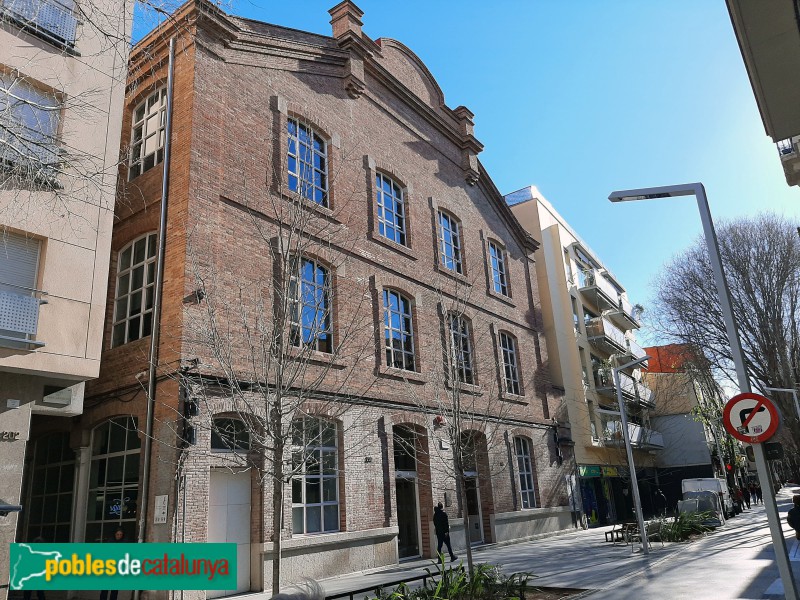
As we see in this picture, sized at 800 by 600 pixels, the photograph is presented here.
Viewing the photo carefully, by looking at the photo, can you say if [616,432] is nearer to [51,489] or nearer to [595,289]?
[595,289]

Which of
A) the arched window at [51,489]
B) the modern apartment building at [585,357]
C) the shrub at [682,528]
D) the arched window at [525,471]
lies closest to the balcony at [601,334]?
the modern apartment building at [585,357]

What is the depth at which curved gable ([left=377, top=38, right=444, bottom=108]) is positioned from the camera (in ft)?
75.5

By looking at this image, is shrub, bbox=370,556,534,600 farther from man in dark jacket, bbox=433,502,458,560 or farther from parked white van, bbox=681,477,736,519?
parked white van, bbox=681,477,736,519

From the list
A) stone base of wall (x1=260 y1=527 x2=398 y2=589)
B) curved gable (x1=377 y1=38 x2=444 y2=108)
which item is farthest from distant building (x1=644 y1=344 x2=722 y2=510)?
stone base of wall (x1=260 y1=527 x2=398 y2=589)

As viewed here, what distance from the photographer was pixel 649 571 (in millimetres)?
13484

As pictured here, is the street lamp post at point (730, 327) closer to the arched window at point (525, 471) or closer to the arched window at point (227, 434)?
the arched window at point (227, 434)

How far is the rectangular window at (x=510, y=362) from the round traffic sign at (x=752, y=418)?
17360 mm

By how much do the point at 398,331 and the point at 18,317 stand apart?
11.1m

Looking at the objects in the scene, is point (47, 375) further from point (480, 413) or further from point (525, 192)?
point (525, 192)

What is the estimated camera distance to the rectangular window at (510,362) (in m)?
25.0

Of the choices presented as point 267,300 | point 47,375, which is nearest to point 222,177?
point 267,300

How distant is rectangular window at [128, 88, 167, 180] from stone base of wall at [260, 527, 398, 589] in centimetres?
970

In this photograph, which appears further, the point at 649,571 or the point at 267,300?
the point at 267,300

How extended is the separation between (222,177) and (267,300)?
124 inches
